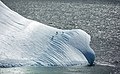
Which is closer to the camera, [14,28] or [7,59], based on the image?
[7,59]

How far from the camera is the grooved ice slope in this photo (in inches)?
768

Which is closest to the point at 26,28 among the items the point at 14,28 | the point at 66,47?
the point at 14,28

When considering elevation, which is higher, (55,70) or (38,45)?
(38,45)

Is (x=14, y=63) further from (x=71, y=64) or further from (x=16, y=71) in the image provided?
(x=71, y=64)

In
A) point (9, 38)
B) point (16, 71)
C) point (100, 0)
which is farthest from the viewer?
point (100, 0)

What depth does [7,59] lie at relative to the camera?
1916 cm

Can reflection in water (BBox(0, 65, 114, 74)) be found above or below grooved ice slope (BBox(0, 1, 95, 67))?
below

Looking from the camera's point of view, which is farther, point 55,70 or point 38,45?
point 38,45

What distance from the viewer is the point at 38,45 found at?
20453 millimetres

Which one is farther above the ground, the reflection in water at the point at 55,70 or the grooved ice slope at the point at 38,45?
the grooved ice slope at the point at 38,45

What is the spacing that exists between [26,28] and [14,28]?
58cm

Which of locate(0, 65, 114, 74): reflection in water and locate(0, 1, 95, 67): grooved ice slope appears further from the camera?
locate(0, 1, 95, 67): grooved ice slope

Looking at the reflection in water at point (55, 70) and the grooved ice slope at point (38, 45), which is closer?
the reflection in water at point (55, 70)

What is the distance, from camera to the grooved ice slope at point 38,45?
19516 mm
